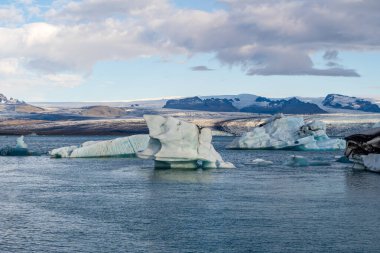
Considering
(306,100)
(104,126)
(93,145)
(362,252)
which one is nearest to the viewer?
(362,252)

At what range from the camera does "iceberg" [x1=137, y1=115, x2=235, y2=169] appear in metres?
28.3

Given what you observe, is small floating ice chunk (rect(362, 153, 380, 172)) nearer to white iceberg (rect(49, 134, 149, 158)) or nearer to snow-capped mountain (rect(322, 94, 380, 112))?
white iceberg (rect(49, 134, 149, 158))

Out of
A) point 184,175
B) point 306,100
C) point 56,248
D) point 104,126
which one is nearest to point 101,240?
point 56,248

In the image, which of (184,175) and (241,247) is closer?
(241,247)

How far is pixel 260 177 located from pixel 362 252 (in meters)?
14.0

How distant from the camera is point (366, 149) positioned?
2991 cm

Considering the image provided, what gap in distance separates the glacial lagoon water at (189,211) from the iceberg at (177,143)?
0.77m

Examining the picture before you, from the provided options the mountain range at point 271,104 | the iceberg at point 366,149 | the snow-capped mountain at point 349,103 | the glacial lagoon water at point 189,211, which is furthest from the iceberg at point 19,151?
the snow-capped mountain at point 349,103

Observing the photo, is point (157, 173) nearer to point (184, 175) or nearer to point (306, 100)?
point (184, 175)

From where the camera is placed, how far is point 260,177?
87.0 ft

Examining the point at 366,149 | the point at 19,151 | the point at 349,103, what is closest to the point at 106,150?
the point at 19,151

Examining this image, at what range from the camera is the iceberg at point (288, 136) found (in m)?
46.2

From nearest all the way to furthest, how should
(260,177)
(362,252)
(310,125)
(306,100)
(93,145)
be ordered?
(362,252) → (260,177) → (93,145) → (310,125) → (306,100)

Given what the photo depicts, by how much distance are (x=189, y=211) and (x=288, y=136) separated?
30308 mm
